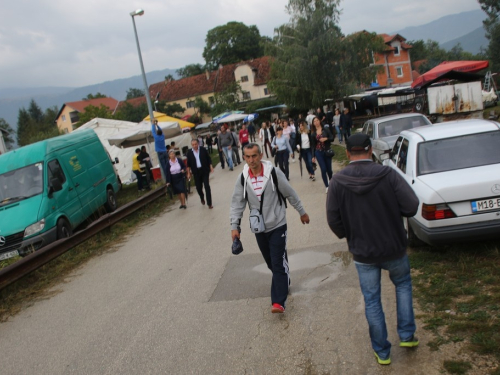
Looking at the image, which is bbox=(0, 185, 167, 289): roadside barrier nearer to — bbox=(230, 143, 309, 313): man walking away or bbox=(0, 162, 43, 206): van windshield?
bbox=(0, 162, 43, 206): van windshield

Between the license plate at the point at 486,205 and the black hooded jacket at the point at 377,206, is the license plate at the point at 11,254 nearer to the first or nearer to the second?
the black hooded jacket at the point at 377,206

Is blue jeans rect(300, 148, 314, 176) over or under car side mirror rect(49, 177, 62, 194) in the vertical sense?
under

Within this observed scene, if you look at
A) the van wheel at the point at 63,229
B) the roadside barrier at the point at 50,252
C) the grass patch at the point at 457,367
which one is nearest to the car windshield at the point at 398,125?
the roadside barrier at the point at 50,252

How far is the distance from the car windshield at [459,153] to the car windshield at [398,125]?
20.1 ft

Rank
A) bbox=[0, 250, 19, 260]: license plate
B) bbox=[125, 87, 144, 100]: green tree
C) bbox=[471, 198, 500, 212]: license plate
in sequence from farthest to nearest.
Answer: bbox=[125, 87, 144, 100]: green tree < bbox=[0, 250, 19, 260]: license plate < bbox=[471, 198, 500, 212]: license plate

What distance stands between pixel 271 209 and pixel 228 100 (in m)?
61.4

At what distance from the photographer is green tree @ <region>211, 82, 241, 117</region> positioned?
64312 mm

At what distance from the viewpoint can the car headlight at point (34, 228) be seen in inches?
368

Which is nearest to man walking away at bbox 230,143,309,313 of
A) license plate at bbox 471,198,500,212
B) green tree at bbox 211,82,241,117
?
license plate at bbox 471,198,500,212

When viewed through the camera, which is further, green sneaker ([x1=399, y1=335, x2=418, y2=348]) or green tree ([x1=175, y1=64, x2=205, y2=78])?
green tree ([x1=175, y1=64, x2=205, y2=78])

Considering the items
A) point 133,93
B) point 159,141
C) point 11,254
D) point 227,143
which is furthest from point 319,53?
point 133,93

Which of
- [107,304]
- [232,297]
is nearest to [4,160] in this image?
[107,304]

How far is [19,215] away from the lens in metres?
9.68

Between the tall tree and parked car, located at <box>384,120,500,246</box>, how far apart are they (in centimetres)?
5328
